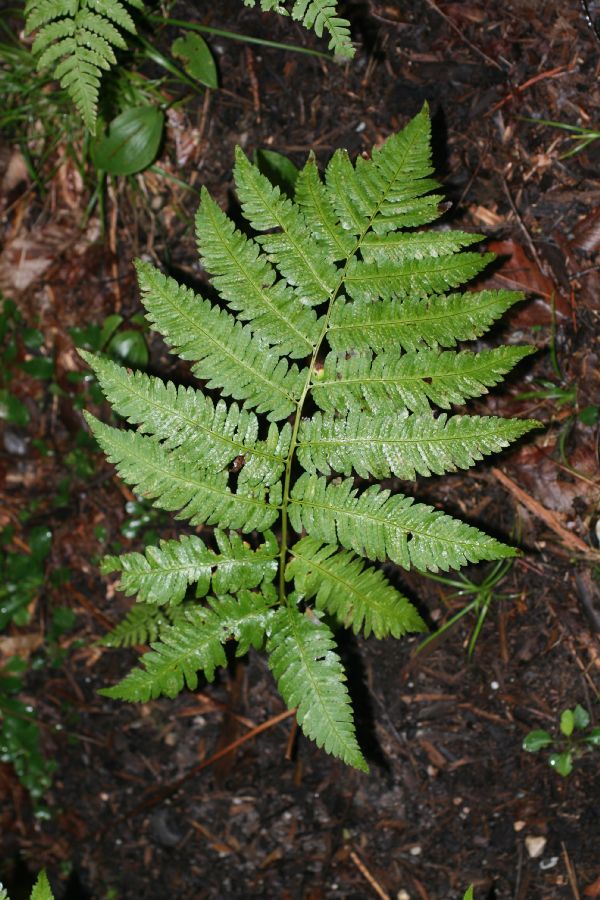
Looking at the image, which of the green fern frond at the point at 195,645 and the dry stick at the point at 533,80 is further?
the dry stick at the point at 533,80

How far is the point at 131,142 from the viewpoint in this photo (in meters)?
3.40

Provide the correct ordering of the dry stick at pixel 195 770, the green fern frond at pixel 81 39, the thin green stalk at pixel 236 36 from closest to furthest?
the green fern frond at pixel 81 39
the thin green stalk at pixel 236 36
the dry stick at pixel 195 770

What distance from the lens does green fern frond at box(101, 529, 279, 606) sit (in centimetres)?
233

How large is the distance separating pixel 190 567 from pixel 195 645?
0.24 m

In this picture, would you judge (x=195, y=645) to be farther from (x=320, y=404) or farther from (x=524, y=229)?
(x=524, y=229)

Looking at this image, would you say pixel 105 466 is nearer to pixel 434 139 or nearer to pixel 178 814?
pixel 178 814

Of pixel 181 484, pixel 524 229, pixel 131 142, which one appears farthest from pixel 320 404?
pixel 131 142

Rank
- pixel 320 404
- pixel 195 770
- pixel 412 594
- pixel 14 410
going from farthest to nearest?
pixel 14 410
pixel 195 770
pixel 412 594
pixel 320 404

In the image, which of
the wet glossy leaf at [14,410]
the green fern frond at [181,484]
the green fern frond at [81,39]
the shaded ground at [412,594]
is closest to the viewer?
the green fern frond at [181,484]

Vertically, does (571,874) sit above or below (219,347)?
below

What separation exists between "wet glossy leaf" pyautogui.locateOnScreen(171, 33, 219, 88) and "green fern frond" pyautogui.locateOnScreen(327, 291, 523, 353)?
163 cm

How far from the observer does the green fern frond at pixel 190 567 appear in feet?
7.64

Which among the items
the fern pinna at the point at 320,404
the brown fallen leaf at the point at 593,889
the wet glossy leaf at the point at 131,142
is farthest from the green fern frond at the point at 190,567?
the brown fallen leaf at the point at 593,889

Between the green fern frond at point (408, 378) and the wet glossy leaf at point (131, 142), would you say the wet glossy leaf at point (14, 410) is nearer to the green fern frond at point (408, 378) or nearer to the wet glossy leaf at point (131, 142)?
the wet glossy leaf at point (131, 142)
